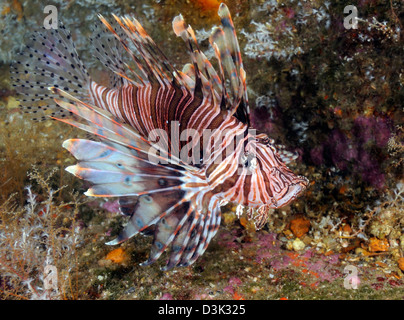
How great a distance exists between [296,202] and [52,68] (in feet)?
12.3

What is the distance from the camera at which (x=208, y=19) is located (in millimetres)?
4832

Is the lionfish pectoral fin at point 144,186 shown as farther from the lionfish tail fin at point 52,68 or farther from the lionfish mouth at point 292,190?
the lionfish tail fin at point 52,68

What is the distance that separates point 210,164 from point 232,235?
1.41 metres

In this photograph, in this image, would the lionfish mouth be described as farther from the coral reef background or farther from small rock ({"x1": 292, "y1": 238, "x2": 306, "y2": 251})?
→ small rock ({"x1": 292, "y1": 238, "x2": 306, "y2": 251})

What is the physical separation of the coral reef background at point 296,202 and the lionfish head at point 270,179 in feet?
3.00

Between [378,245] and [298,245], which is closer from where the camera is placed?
[378,245]

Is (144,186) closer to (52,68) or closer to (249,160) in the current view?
(249,160)

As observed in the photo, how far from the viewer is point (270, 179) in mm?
2518

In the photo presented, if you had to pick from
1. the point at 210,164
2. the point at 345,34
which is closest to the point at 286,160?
the point at 210,164

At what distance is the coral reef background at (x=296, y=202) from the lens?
9.39ft

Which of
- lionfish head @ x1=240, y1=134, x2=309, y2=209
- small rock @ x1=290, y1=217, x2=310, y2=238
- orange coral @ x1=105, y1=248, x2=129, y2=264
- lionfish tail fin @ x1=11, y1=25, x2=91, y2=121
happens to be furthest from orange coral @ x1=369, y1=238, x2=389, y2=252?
lionfish tail fin @ x1=11, y1=25, x2=91, y2=121

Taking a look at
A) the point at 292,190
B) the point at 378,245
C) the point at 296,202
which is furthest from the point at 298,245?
the point at 292,190

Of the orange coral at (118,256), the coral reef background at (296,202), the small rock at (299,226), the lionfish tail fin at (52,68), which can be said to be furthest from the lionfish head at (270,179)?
the lionfish tail fin at (52,68)
